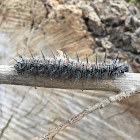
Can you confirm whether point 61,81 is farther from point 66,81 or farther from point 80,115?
point 80,115

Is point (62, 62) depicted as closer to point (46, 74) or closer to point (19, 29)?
point (46, 74)

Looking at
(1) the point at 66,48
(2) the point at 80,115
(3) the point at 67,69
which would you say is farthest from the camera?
(1) the point at 66,48

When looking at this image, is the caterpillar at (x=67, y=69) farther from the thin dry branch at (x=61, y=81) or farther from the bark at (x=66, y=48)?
the bark at (x=66, y=48)

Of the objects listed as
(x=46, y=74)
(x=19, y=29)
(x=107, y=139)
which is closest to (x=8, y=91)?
(x=19, y=29)

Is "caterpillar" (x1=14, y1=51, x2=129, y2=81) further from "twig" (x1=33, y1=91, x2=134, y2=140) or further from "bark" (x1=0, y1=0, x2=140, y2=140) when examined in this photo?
"bark" (x1=0, y1=0, x2=140, y2=140)

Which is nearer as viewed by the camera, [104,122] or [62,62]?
[62,62]

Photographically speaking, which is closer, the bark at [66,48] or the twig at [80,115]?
the twig at [80,115]

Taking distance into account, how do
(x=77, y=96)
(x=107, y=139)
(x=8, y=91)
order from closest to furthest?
(x=107, y=139), (x=77, y=96), (x=8, y=91)

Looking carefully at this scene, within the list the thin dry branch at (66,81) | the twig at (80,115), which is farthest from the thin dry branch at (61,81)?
the twig at (80,115)

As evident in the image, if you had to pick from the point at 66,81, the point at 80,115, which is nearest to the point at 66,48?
the point at 66,81

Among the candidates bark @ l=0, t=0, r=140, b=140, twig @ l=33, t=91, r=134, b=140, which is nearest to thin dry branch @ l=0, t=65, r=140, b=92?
twig @ l=33, t=91, r=134, b=140

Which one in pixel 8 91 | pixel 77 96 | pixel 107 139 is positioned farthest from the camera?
pixel 8 91
